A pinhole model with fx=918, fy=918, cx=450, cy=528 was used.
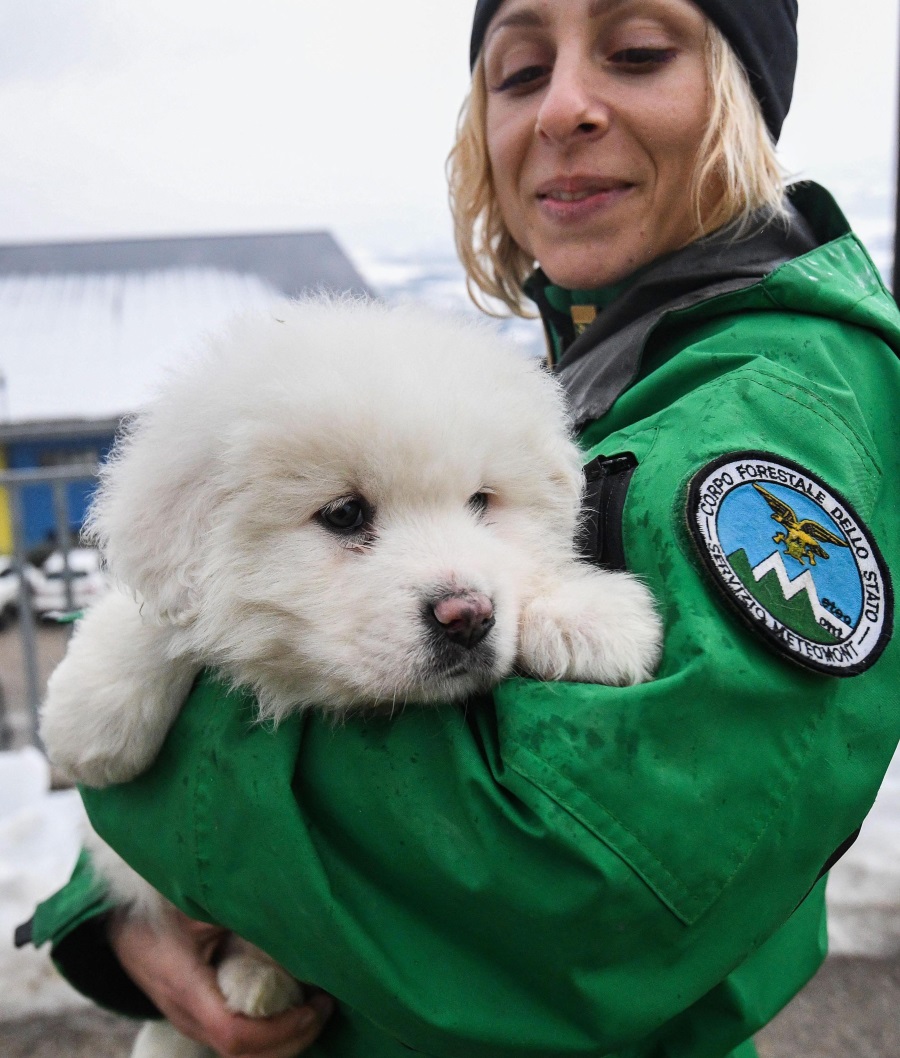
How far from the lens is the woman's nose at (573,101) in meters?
1.73

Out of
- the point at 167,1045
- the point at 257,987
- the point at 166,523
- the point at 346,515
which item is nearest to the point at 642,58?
the point at 346,515

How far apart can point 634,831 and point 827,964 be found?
332 cm

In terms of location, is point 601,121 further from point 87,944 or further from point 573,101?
point 87,944

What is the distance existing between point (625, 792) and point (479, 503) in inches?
24.3

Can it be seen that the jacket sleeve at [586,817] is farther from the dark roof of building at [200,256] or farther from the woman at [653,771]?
the dark roof of building at [200,256]

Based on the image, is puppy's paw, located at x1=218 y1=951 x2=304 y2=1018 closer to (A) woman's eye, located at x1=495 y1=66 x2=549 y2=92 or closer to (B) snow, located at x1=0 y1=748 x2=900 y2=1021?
(A) woman's eye, located at x1=495 y1=66 x2=549 y2=92

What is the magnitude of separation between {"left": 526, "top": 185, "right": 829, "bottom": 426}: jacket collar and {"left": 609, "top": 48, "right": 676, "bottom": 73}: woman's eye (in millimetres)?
352

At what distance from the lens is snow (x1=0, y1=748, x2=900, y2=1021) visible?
3.52 metres

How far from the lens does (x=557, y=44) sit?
178 cm

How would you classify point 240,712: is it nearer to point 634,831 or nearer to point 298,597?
point 298,597

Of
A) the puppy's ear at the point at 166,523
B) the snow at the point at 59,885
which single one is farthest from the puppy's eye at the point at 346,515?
the snow at the point at 59,885

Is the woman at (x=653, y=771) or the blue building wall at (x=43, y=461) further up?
the woman at (x=653, y=771)

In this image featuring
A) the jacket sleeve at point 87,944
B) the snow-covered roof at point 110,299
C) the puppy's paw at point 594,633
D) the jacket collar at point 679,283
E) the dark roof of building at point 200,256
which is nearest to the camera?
the puppy's paw at point 594,633

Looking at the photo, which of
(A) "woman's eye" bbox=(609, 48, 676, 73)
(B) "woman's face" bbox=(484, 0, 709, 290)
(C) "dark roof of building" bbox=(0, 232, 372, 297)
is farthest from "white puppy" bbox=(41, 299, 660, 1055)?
(C) "dark roof of building" bbox=(0, 232, 372, 297)
